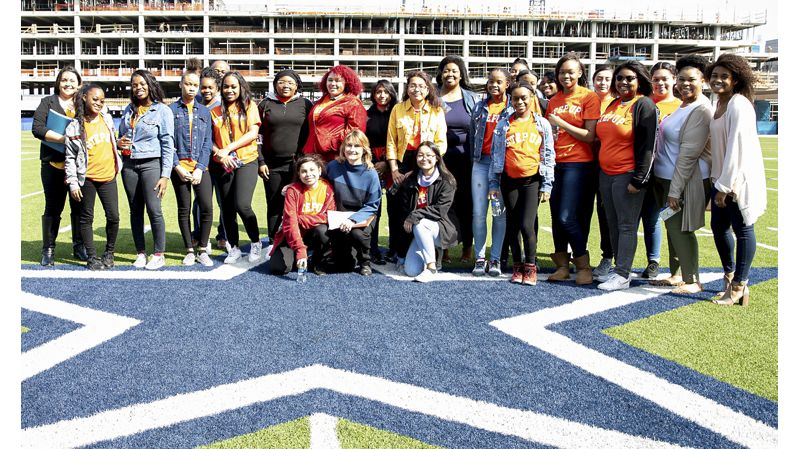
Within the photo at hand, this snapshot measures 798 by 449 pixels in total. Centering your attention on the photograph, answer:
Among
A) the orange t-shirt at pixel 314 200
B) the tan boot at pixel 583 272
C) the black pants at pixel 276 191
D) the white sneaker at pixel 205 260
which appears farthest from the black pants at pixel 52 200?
the tan boot at pixel 583 272

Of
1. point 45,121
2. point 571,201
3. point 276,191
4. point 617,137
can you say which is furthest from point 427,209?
point 45,121

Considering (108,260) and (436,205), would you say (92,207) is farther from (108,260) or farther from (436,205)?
(436,205)

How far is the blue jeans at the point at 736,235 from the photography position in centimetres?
445

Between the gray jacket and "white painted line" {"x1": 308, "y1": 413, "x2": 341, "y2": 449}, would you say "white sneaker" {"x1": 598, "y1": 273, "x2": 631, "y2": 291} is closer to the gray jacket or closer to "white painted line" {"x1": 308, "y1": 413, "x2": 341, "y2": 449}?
"white painted line" {"x1": 308, "y1": 413, "x2": 341, "y2": 449}

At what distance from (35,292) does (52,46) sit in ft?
238

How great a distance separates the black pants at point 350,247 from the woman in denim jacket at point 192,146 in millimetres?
1264

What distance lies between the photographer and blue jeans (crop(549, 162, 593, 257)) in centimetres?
520

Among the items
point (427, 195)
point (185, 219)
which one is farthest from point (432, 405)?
point (185, 219)

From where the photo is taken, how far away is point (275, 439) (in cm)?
260

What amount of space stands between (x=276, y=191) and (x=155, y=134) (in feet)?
4.11

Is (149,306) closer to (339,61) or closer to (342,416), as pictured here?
(342,416)

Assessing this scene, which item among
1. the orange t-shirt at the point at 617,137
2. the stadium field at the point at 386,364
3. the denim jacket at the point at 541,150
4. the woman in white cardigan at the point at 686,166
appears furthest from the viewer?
the denim jacket at the point at 541,150

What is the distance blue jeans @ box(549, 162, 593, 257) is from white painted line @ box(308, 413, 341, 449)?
3138 mm

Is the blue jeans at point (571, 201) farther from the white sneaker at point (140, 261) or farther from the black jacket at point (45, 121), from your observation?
the black jacket at point (45, 121)
